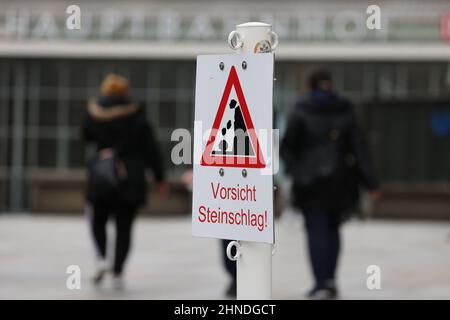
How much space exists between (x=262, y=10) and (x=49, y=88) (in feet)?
14.5

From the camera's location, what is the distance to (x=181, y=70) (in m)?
20.1

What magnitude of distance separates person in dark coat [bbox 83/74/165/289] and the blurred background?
969 centimetres

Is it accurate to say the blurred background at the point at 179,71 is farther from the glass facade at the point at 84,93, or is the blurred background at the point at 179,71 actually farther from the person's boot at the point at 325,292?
the person's boot at the point at 325,292

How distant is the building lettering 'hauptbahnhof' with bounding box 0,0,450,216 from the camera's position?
61.5 ft

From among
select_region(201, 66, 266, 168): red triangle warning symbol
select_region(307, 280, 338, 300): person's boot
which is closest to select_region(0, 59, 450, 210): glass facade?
select_region(307, 280, 338, 300): person's boot

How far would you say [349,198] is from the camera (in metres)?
8.12

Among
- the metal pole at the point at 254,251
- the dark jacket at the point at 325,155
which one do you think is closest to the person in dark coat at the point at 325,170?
the dark jacket at the point at 325,155

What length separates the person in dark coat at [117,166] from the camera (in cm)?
855

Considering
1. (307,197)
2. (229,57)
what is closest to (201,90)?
(229,57)

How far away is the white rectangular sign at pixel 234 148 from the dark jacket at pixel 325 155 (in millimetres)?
4006

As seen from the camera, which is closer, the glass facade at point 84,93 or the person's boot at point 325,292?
the person's boot at point 325,292

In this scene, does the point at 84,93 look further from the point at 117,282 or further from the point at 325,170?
the point at 325,170

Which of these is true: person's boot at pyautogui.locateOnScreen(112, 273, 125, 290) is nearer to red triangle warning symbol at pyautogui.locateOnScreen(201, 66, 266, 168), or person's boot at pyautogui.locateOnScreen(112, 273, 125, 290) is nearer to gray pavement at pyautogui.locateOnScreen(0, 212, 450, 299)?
gray pavement at pyautogui.locateOnScreen(0, 212, 450, 299)

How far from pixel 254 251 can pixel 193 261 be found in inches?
277
